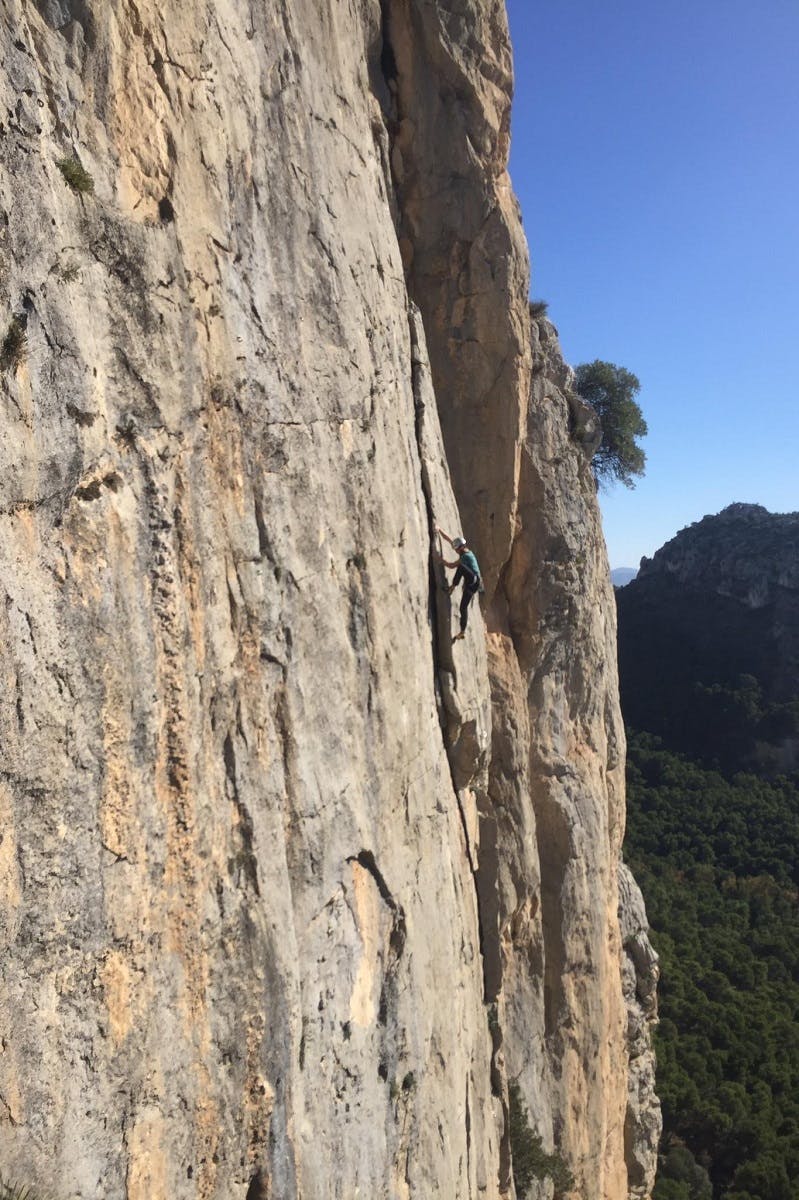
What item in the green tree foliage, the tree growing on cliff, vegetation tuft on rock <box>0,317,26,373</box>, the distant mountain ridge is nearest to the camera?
vegetation tuft on rock <box>0,317,26,373</box>

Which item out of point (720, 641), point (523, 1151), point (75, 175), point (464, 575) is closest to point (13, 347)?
point (75, 175)

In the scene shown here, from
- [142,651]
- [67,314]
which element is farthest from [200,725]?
[67,314]

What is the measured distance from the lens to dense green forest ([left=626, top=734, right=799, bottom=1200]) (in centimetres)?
2784

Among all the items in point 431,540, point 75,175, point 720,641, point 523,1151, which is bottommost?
point 523,1151

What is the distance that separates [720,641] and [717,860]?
90.9 ft

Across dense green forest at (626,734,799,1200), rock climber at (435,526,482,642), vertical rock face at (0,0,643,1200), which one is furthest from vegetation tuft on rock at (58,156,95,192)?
dense green forest at (626,734,799,1200)

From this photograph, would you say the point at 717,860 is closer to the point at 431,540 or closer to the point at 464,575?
the point at 464,575

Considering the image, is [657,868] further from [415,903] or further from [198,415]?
[198,415]

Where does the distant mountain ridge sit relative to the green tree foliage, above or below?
above

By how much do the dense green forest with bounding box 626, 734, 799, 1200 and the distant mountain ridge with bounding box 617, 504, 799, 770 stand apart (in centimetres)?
418

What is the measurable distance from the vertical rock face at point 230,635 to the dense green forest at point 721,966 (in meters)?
19.5

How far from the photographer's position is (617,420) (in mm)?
25203

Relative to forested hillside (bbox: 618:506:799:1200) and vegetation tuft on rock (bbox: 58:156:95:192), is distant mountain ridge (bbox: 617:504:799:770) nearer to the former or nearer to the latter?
forested hillside (bbox: 618:506:799:1200)

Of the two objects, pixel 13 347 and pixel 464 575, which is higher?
pixel 13 347
